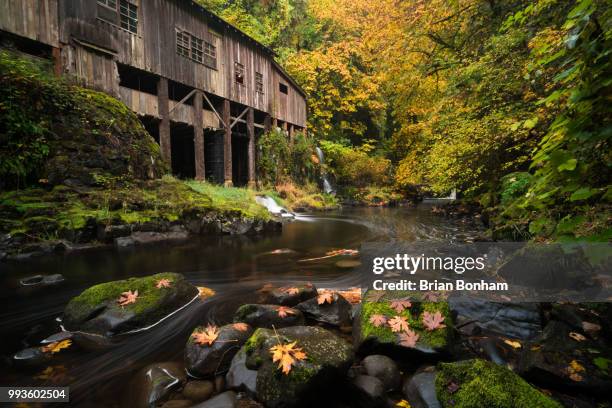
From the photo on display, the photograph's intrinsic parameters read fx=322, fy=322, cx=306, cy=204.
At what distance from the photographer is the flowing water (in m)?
2.95

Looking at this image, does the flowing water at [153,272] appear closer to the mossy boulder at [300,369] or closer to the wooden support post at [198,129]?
the mossy boulder at [300,369]

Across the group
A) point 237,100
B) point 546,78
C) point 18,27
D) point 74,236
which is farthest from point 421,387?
point 237,100

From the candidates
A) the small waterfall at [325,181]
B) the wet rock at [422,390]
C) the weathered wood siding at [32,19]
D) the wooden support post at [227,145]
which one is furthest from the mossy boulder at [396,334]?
the small waterfall at [325,181]

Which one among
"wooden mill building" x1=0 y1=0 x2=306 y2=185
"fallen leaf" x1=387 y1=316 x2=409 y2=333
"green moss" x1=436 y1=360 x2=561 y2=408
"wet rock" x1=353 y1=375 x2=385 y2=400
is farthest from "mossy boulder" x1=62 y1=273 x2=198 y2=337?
"wooden mill building" x1=0 y1=0 x2=306 y2=185

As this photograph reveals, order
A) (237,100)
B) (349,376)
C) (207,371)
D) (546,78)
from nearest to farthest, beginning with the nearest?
(349,376), (207,371), (546,78), (237,100)

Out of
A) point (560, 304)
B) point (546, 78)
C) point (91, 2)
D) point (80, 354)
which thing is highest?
point (91, 2)

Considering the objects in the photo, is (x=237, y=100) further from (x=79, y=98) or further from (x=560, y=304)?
(x=560, y=304)

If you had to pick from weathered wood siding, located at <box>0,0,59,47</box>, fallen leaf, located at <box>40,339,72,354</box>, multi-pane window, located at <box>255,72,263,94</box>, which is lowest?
fallen leaf, located at <box>40,339,72,354</box>

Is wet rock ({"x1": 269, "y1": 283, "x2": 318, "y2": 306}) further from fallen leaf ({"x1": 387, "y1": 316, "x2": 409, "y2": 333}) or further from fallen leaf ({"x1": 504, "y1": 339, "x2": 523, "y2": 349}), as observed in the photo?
fallen leaf ({"x1": 504, "y1": 339, "x2": 523, "y2": 349})

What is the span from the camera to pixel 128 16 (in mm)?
12422

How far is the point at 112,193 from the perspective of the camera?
363 inches

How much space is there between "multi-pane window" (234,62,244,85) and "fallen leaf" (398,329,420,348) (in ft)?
57.3

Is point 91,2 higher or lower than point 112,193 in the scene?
higher

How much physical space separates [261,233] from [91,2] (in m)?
10.0
